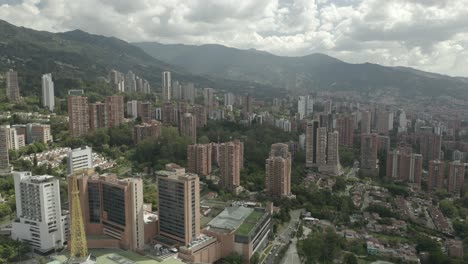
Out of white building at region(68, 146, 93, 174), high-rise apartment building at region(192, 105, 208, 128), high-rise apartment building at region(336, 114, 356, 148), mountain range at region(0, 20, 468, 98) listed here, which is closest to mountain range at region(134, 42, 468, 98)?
mountain range at region(0, 20, 468, 98)

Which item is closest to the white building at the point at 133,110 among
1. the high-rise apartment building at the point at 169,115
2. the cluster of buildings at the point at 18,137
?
the high-rise apartment building at the point at 169,115

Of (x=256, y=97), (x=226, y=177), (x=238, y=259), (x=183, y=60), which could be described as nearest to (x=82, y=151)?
(x=226, y=177)

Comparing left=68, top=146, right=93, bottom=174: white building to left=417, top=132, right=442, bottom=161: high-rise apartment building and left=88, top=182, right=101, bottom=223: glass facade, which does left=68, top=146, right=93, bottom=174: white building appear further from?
left=417, top=132, right=442, bottom=161: high-rise apartment building

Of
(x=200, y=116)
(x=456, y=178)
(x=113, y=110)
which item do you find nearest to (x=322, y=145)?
(x=456, y=178)

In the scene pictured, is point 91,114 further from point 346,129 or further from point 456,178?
point 456,178

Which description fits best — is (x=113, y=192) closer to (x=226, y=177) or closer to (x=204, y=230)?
(x=204, y=230)

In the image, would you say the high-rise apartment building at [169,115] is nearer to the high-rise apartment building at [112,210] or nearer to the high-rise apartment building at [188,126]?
the high-rise apartment building at [188,126]
